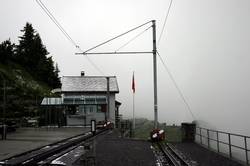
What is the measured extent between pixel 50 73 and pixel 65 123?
36.6 metres

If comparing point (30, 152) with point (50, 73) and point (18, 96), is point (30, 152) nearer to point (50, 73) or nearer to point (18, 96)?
point (18, 96)

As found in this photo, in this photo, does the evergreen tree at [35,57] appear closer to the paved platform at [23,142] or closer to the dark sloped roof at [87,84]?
the dark sloped roof at [87,84]

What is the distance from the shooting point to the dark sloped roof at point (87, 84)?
57.2 m

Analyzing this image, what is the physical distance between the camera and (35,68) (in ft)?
273

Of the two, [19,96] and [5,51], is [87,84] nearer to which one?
[19,96]

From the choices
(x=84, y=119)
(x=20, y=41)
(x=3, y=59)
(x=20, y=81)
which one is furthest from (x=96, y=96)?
(x=20, y=41)

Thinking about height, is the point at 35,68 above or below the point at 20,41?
below

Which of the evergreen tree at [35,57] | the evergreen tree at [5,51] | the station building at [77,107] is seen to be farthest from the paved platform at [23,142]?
the evergreen tree at [35,57]

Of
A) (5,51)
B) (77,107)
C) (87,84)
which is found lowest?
(77,107)

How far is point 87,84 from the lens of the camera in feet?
194

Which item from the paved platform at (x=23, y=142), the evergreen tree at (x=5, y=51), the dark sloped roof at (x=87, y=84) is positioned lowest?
the paved platform at (x=23, y=142)

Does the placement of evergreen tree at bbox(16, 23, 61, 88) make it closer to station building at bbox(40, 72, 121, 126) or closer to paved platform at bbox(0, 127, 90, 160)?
station building at bbox(40, 72, 121, 126)

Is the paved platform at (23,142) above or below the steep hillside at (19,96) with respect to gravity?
below

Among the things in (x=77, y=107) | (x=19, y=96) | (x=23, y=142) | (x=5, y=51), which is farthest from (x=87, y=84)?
(x=23, y=142)
